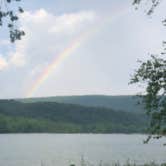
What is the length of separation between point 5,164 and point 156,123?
4632 cm

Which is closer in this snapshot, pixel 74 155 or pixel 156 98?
pixel 156 98

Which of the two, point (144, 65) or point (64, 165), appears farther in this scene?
point (64, 165)

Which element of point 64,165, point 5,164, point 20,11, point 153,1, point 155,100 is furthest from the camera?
point 5,164

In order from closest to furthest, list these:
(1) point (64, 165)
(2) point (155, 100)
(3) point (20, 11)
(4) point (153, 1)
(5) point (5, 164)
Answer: (3) point (20, 11), (4) point (153, 1), (2) point (155, 100), (1) point (64, 165), (5) point (5, 164)

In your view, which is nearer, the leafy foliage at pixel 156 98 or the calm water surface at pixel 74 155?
the leafy foliage at pixel 156 98

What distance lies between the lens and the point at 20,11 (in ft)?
50.7

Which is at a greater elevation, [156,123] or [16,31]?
[16,31]

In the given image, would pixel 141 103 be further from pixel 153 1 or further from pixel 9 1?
pixel 9 1

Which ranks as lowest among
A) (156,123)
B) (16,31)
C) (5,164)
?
(5,164)

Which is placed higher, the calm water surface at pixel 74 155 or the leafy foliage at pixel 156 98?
the leafy foliage at pixel 156 98

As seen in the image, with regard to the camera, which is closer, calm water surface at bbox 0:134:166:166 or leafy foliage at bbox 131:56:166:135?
leafy foliage at bbox 131:56:166:135

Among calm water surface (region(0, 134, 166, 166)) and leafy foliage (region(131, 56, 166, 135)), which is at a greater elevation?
leafy foliage (region(131, 56, 166, 135))

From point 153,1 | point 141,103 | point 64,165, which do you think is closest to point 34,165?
point 64,165

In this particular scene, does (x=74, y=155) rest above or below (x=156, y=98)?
below
